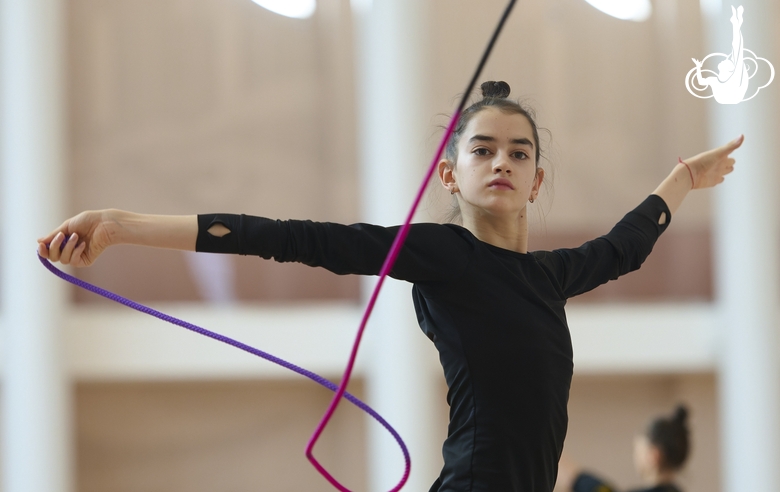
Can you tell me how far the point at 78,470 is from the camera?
2.87 meters

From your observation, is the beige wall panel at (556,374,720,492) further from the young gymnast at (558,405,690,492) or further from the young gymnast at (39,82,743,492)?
the young gymnast at (39,82,743,492)

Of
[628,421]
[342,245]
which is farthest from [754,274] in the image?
[342,245]

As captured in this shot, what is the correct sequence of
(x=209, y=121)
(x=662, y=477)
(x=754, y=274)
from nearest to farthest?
(x=662, y=477)
(x=754, y=274)
(x=209, y=121)

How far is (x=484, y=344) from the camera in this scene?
0.92 metres

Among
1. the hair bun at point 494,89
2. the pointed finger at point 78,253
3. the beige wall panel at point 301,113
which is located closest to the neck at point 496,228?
the hair bun at point 494,89

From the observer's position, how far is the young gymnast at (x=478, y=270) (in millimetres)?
850

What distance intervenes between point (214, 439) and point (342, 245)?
2.21 metres

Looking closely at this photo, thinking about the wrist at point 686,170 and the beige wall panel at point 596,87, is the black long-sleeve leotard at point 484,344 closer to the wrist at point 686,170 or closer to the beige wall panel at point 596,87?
the wrist at point 686,170

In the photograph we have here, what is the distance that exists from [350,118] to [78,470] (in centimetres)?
149

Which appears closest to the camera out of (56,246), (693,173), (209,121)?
(56,246)

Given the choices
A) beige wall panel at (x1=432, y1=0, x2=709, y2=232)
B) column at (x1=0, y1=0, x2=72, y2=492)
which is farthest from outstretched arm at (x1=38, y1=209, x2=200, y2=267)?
beige wall panel at (x1=432, y1=0, x2=709, y2=232)

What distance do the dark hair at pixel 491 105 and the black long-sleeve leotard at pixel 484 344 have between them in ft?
0.46

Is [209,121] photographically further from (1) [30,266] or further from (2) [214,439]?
(2) [214,439]

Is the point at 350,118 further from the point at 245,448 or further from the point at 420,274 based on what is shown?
the point at 420,274
